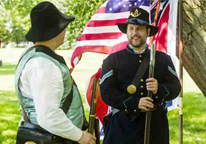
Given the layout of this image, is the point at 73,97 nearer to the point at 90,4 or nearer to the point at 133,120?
the point at 133,120

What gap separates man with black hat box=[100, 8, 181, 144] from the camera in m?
3.67

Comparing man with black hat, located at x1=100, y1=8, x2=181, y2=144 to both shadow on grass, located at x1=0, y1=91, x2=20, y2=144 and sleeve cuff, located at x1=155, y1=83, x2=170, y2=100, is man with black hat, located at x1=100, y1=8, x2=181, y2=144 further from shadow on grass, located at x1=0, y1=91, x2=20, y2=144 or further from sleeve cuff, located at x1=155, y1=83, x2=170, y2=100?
Result: shadow on grass, located at x1=0, y1=91, x2=20, y2=144

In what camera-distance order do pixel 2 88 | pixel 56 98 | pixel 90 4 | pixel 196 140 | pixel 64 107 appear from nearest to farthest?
1. pixel 56 98
2. pixel 64 107
3. pixel 196 140
4. pixel 90 4
5. pixel 2 88

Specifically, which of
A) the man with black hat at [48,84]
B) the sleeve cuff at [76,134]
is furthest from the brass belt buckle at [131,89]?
the sleeve cuff at [76,134]

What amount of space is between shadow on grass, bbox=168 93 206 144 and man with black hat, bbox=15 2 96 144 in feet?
14.0

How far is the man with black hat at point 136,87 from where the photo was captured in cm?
367

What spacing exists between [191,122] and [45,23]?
20.6ft

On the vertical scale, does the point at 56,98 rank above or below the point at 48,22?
below

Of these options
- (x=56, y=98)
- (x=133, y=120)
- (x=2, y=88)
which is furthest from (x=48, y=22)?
(x=2, y=88)

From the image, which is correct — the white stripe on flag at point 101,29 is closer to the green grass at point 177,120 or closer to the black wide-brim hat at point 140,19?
the black wide-brim hat at point 140,19

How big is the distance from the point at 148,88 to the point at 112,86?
1.15 feet

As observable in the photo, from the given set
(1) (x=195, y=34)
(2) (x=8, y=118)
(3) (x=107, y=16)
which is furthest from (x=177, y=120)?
(1) (x=195, y=34)

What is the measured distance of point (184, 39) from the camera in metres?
4.45

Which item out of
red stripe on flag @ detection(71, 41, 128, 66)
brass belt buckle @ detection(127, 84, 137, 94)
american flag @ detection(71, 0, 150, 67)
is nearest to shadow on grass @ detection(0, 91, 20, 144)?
red stripe on flag @ detection(71, 41, 128, 66)
